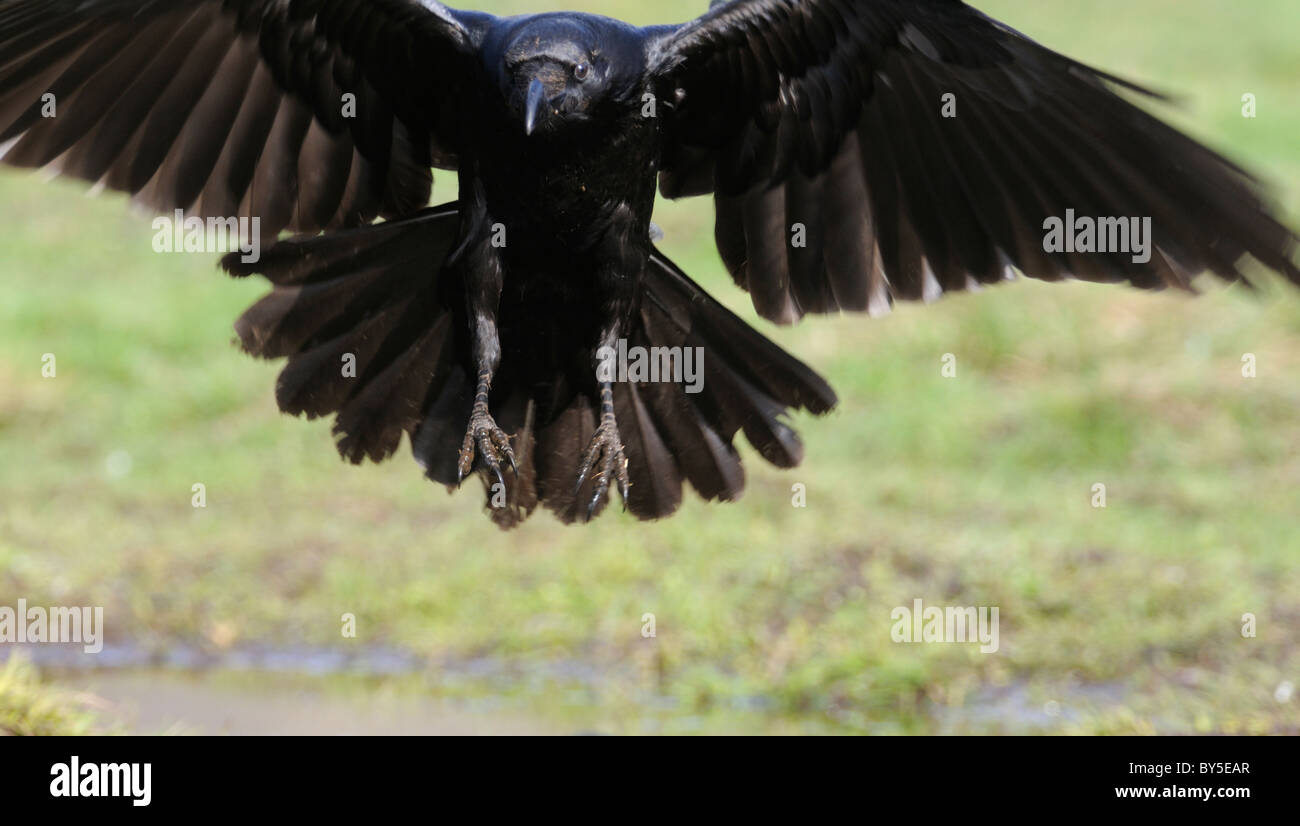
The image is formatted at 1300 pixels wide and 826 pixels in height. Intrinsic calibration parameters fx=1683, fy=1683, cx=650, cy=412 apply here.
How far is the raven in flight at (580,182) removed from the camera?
15.4 ft

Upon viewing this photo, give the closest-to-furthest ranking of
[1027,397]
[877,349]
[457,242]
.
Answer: [457,242], [1027,397], [877,349]

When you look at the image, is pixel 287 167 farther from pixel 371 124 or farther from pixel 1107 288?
pixel 1107 288

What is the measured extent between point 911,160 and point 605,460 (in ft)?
4.27

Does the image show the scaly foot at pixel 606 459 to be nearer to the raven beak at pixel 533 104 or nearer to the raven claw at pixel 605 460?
the raven claw at pixel 605 460

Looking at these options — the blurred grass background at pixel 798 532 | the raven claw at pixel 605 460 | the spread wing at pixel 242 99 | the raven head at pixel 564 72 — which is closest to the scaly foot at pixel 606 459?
the raven claw at pixel 605 460

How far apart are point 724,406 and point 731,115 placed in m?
0.88

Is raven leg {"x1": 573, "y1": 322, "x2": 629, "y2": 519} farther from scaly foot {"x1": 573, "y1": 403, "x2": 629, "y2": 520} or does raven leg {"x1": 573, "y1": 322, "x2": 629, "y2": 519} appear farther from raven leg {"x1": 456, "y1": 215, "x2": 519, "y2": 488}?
raven leg {"x1": 456, "y1": 215, "x2": 519, "y2": 488}

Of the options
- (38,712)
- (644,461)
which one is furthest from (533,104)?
(38,712)

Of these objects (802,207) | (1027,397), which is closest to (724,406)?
(802,207)

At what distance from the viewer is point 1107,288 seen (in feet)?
34.9

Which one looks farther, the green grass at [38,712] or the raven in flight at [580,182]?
the green grass at [38,712]

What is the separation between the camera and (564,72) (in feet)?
14.7

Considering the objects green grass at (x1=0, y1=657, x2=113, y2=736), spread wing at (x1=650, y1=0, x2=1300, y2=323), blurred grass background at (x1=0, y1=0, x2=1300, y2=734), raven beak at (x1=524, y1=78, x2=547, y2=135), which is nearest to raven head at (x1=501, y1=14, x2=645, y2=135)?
raven beak at (x1=524, y1=78, x2=547, y2=135)
